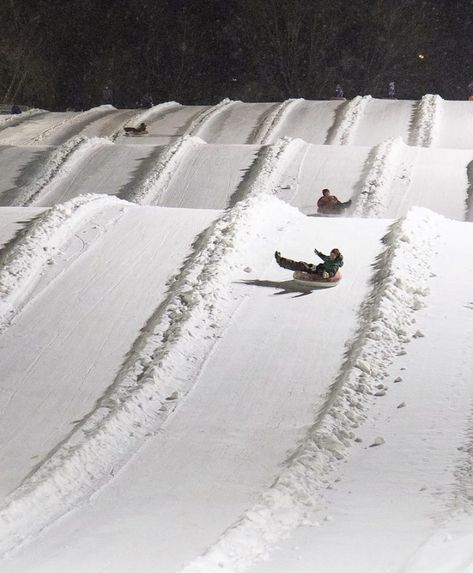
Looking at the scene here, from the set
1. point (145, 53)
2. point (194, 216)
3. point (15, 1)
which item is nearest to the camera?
point (194, 216)

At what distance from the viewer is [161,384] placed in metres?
8.50

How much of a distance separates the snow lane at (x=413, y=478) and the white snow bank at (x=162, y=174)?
7315 mm

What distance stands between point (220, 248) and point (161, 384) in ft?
9.79

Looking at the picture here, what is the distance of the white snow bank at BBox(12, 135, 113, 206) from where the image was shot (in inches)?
648

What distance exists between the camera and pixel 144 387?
8406 millimetres

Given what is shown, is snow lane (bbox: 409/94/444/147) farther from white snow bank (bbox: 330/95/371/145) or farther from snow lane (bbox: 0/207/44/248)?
snow lane (bbox: 0/207/44/248)

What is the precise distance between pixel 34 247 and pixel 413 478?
20.5 feet

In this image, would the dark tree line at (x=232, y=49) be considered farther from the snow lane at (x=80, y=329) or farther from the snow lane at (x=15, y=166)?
the snow lane at (x=80, y=329)

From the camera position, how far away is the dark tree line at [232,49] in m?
37.2

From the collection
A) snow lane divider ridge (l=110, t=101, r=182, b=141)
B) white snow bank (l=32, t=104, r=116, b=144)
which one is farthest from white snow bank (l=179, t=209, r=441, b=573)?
white snow bank (l=32, t=104, r=116, b=144)

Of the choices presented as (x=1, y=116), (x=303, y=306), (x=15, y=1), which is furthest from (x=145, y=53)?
(x=303, y=306)

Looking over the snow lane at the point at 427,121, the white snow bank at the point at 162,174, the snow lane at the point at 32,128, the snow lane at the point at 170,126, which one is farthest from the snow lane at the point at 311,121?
the snow lane at the point at 32,128

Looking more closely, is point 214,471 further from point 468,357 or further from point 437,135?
point 437,135

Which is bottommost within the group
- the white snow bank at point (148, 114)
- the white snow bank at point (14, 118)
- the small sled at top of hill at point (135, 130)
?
the white snow bank at point (14, 118)
